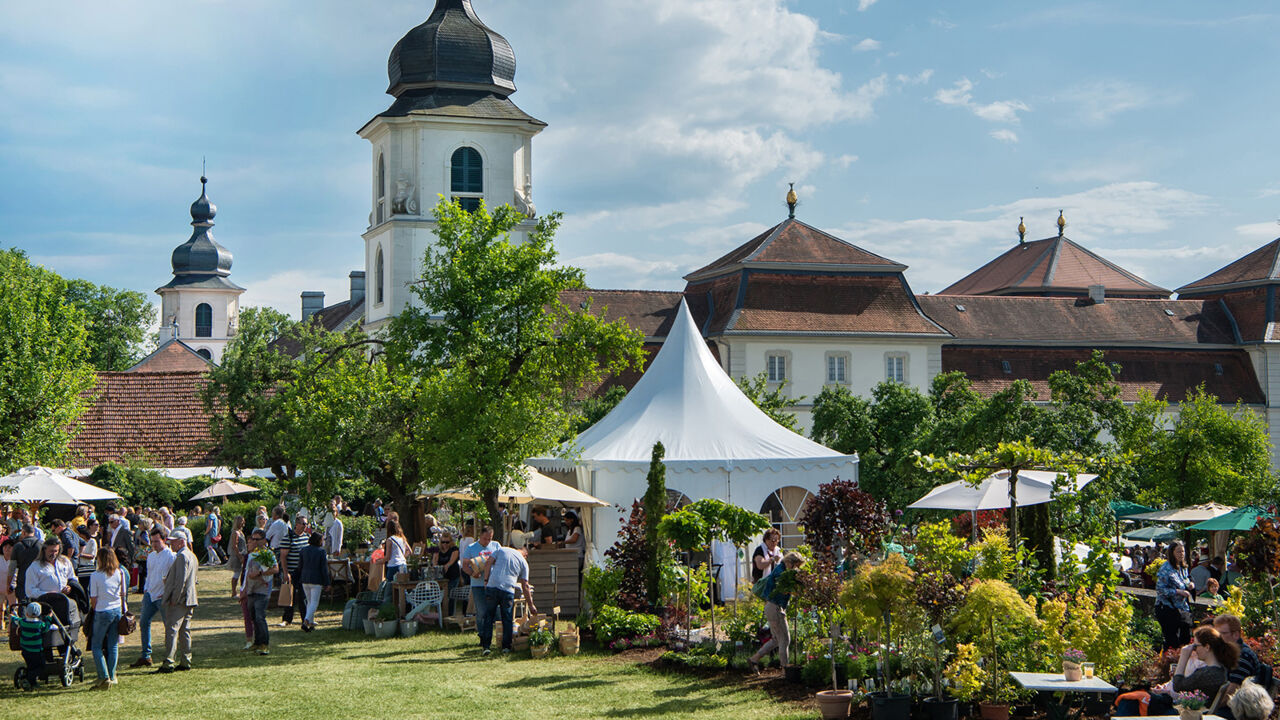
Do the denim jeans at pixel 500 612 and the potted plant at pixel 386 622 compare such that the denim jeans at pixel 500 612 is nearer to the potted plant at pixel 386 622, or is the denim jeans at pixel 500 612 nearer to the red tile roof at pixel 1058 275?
the potted plant at pixel 386 622

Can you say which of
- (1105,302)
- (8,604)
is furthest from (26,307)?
(1105,302)

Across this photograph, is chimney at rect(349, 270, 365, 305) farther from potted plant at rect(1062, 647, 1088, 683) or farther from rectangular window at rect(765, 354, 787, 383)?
potted plant at rect(1062, 647, 1088, 683)

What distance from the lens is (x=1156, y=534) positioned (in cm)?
2867

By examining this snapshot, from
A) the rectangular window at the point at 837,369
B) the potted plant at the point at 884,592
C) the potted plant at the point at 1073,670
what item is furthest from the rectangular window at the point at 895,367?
the potted plant at the point at 1073,670

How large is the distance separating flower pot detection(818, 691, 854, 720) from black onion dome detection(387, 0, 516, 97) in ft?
141

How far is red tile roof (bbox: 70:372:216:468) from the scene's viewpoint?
1496 inches

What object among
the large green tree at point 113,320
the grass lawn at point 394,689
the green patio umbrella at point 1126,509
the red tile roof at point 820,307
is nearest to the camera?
the grass lawn at point 394,689

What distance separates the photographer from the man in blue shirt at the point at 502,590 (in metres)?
16.1

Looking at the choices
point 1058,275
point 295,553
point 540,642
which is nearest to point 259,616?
point 295,553

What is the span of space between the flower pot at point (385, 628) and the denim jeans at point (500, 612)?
2045 millimetres

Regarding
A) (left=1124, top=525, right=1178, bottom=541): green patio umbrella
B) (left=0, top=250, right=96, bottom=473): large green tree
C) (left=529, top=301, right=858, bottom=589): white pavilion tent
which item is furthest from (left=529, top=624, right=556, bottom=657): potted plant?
(left=1124, top=525, right=1178, bottom=541): green patio umbrella

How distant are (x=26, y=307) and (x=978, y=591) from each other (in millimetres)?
24890

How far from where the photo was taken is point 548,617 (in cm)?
1756

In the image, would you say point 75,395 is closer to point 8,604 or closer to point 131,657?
point 8,604
